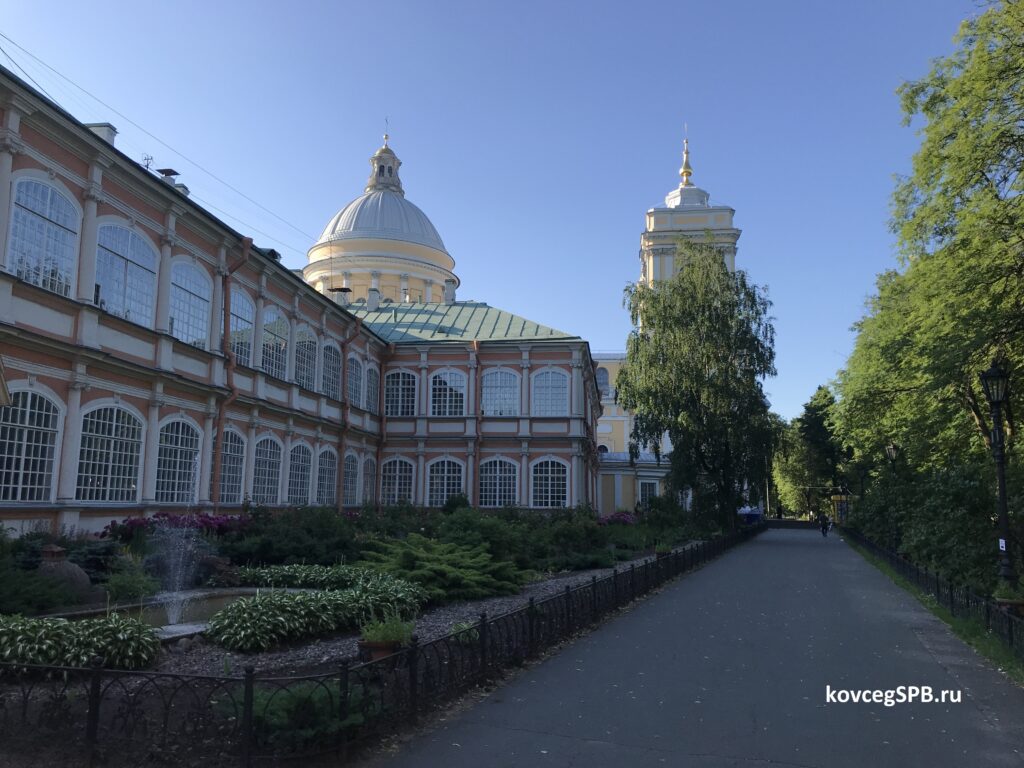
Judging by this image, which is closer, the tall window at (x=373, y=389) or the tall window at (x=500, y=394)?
the tall window at (x=373, y=389)

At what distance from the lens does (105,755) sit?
5984mm

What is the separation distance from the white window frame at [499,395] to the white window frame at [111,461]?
61.4ft

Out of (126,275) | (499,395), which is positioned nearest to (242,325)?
(126,275)

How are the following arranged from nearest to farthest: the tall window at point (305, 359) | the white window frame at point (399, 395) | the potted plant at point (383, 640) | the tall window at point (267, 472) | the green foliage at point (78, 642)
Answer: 1. the green foliage at point (78, 642)
2. the potted plant at point (383, 640)
3. the tall window at point (267, 472)
4. the tall window at point (305, 359)
5. the white window frame at point (399, 395)

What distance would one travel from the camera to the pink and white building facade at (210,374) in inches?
634

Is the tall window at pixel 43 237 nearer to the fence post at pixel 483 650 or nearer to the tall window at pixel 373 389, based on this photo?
the fence post at pixel 483 650

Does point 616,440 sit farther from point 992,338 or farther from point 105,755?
point 105,755

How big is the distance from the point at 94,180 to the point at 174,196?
2.86m

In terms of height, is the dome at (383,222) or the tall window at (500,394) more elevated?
the dome at (383,222)

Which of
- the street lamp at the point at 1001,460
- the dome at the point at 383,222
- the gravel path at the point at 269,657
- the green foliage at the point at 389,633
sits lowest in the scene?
the gravel path at the point at 269,657

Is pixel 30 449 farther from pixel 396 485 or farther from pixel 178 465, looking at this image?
pixel 396 485

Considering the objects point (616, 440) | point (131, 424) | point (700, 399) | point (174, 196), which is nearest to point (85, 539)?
point (131, 424)

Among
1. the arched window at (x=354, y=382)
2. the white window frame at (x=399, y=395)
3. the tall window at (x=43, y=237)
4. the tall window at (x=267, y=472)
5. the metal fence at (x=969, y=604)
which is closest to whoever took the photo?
the metal fence at (x=969, y=604)

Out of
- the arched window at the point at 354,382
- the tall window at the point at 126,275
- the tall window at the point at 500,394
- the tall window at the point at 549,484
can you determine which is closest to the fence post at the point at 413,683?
the tall window at the point at 126,275
